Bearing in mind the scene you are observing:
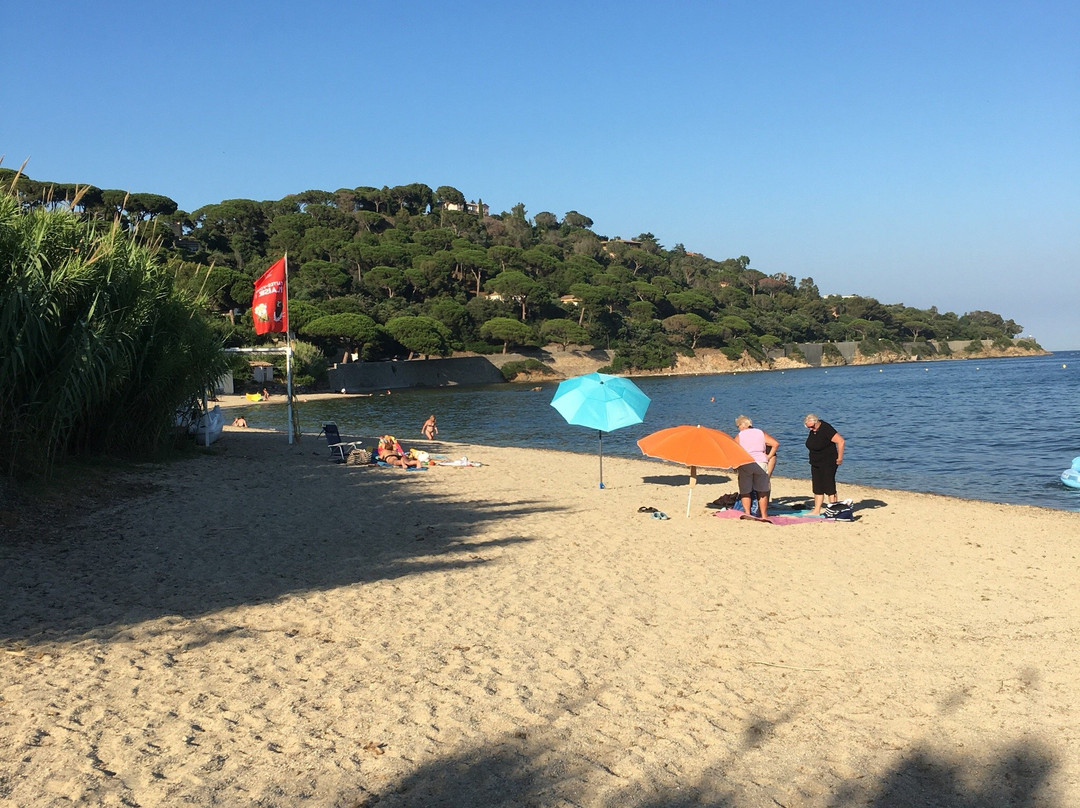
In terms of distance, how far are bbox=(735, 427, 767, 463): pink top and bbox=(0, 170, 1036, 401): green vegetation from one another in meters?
44.5

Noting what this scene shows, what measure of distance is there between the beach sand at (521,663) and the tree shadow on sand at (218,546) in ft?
0.14

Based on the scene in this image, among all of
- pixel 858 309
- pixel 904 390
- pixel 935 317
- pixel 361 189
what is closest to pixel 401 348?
pixel 904 390

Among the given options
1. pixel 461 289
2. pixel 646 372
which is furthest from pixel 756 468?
pixel 461 289

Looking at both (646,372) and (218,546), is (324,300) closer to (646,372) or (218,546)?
(646,372)

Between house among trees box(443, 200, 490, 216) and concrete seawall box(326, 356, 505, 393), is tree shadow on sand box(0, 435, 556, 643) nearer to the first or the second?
concrete seawall box(326, 356, 505, 393)

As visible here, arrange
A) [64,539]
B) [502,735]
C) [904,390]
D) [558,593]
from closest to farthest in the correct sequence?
[502,735]
[558,593]
[64,539]
[904,390]

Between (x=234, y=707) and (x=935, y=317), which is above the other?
(x=935, y=317)

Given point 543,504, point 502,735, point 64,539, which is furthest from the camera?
point 543,504

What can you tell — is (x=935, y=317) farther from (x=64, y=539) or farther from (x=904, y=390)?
(x=64, y=539)

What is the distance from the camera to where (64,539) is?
7.54 meters

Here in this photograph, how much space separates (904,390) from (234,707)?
53.0 m

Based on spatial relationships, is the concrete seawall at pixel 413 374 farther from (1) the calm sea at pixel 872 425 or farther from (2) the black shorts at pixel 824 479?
(2) the black shorts at pixel 824 479

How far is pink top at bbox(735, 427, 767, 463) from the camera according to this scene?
10180 mm

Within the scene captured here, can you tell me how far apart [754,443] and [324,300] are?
62.7 meters
